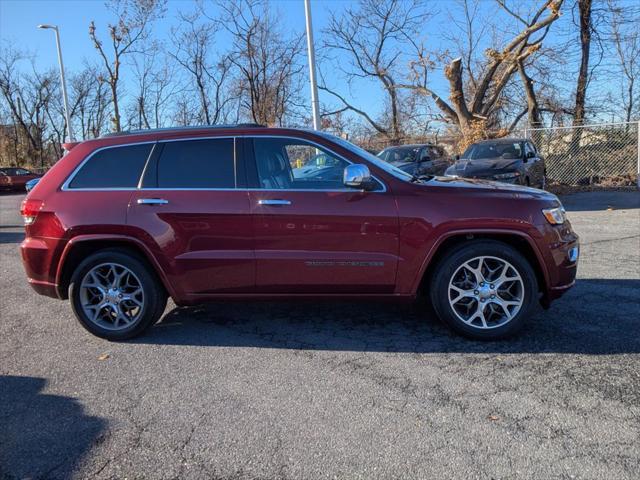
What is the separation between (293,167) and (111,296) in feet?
6.55

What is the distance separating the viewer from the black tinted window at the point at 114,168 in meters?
4.52

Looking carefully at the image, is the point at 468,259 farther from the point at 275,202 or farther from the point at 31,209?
the point at 31,209

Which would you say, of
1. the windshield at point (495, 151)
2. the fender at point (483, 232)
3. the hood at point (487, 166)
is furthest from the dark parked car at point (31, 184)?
the windshield at point (495, 151)

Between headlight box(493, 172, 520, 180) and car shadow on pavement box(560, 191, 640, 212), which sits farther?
car shadow on pavement box(560, 191, 640, 212)

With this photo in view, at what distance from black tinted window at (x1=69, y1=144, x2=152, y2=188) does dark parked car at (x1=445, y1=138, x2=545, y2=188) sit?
8.71 m

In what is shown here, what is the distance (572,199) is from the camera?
1505 centimetres

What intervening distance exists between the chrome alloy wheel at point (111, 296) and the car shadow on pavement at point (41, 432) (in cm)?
90

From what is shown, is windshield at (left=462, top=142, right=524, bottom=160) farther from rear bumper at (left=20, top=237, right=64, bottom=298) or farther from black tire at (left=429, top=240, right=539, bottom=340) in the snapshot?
rear bumper at (left=20, top=237, right=64, bottom=298)

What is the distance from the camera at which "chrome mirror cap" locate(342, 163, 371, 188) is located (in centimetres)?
408

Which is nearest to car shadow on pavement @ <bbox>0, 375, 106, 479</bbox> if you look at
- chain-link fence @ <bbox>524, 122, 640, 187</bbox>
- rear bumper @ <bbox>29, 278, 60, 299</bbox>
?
rear bumper @ <bbox>29, 278, 60, 299</bbox>

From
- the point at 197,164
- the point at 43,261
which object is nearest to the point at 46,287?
the point at 43,261

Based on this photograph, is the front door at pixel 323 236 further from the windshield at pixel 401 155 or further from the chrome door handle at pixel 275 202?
the windshield at pixel 401 155

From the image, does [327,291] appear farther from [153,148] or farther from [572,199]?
[572,199]

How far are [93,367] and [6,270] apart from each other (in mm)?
4693
